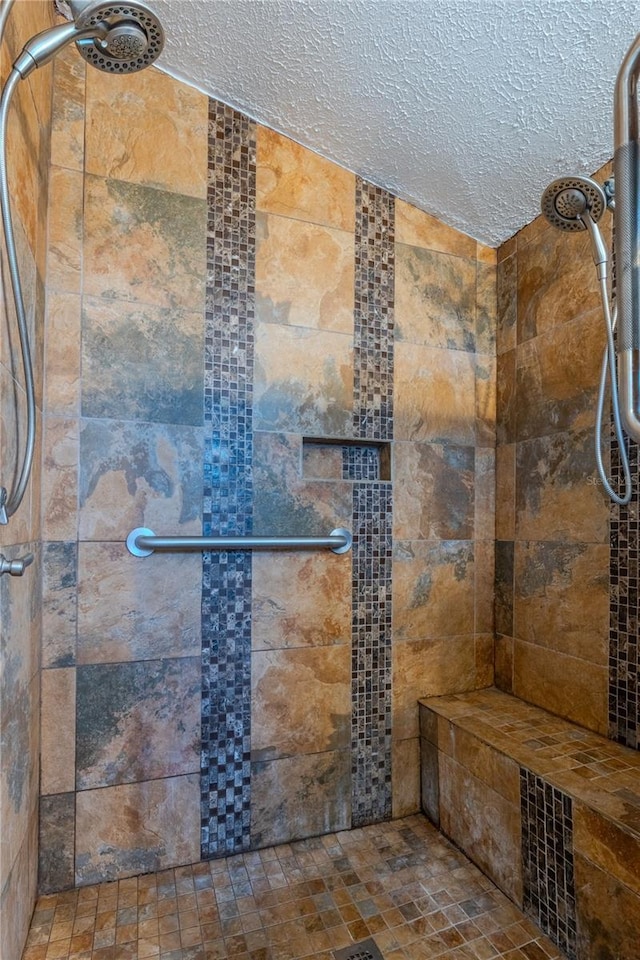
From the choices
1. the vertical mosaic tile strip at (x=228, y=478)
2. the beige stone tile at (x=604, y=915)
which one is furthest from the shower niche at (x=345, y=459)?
the beige stone tile at (x=604, y=915)

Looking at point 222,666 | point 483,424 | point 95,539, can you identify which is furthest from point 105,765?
point 483,424

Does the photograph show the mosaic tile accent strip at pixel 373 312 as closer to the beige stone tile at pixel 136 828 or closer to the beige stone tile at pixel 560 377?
the beige stone tile at pixel 560 377

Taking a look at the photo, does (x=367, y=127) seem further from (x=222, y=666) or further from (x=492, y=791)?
(x=492, y=791)

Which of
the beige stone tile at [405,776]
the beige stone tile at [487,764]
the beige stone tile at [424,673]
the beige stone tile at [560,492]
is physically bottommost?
the beige stone tile at [405,776]

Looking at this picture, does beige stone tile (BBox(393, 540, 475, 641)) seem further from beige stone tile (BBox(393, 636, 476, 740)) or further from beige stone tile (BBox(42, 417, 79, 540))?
beige stone tile (BBox(42, 417, 79, 540))

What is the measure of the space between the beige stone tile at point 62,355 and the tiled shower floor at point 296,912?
4.05 ft

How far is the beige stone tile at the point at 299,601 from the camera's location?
1528 millimetres

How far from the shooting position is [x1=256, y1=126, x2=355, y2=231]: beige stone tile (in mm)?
1572

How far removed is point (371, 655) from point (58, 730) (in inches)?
35.5

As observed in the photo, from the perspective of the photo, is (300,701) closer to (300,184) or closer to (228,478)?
(228,478)

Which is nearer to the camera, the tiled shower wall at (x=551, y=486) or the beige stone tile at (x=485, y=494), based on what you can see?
the tiled shower wall at (x=551, y=486)

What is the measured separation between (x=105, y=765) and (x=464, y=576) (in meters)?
1.23

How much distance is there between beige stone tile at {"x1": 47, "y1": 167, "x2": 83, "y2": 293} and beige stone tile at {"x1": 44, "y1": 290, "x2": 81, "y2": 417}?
39 mm

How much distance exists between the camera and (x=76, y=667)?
4.45ft
